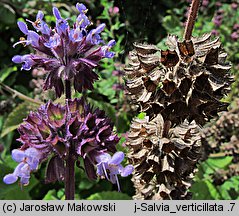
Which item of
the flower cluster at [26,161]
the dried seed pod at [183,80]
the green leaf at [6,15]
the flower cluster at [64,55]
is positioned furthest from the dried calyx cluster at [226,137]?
the green leaf at [6,15]

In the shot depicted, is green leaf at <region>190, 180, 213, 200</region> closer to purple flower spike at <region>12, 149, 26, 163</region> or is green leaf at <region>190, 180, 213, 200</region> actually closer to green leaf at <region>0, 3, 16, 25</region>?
purple flower spike at <region>12, 149, 26, 163</region>

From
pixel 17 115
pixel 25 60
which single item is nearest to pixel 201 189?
pixel 17 115

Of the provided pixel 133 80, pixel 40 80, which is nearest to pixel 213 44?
pixel 133 80

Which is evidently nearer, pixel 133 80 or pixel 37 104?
pixel 133 80

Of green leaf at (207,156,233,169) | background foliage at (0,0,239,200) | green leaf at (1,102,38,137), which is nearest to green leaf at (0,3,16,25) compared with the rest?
background foliage at (0,0,239,200)

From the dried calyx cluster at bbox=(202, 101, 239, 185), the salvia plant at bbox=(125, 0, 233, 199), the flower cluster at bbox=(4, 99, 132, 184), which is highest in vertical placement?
the dried calyx cluster at bbox=(202, 101, 239, 185)

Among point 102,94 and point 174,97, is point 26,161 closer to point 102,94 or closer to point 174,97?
point 174,97

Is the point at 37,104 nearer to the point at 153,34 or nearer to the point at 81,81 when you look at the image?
the point at 81,81
